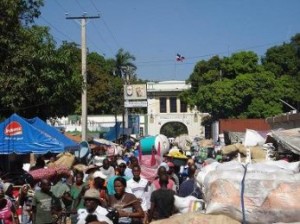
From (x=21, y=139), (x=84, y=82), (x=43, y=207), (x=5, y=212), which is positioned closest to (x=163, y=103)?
(x=84, y=82)

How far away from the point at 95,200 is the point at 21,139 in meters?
8.45

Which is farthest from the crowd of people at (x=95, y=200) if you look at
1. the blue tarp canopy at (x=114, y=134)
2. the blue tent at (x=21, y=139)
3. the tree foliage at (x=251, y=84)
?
the tree foliage at (x=251, y=84)

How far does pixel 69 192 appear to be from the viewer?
32.6 ft

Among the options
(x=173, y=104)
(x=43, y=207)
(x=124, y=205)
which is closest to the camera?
A: (x=124, y=205)

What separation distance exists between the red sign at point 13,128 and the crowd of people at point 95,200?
3.03 m

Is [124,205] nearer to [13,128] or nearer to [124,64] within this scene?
[13,128]

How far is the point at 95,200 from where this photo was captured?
22.0 feet

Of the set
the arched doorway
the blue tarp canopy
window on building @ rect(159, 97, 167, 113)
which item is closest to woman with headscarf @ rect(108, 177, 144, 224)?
the blue tarp canopy

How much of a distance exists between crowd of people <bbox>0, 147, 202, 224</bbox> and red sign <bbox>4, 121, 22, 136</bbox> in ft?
9.93

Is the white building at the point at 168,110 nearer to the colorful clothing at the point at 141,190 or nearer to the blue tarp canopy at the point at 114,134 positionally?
the blue tarp canopy at the point at 114,134

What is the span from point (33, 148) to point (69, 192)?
4.96 metres

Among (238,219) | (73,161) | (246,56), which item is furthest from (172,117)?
(238,219)

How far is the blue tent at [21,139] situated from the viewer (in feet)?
48.0

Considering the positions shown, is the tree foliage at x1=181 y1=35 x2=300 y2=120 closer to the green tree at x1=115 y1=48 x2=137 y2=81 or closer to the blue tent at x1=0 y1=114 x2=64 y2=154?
the green tree at x1=115 y1=48 x2=137 y2=81
